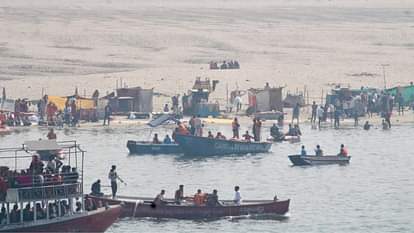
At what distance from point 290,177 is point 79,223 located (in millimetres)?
17400

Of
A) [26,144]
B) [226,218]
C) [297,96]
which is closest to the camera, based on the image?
[26,144]

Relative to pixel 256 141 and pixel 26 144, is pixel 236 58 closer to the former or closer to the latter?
pixel 256 141

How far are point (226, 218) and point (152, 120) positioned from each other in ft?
72.9

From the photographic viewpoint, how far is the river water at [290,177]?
158 feet

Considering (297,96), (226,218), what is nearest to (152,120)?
(297,96)

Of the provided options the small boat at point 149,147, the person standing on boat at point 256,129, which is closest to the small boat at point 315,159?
the person standing on boat at point 256,129

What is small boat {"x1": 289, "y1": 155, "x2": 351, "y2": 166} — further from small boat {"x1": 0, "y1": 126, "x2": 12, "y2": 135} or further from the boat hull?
the boat hull

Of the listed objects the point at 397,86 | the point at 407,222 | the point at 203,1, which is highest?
the point at 203,1

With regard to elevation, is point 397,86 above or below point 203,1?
below

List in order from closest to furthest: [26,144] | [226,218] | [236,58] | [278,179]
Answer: [26,144]
[226,218]
[278,179]
[236,58]

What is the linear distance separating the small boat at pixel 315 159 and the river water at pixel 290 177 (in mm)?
319

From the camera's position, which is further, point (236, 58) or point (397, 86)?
point (236, 58)

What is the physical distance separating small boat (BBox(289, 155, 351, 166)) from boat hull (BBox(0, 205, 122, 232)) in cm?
1709

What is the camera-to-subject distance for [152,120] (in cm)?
7012
